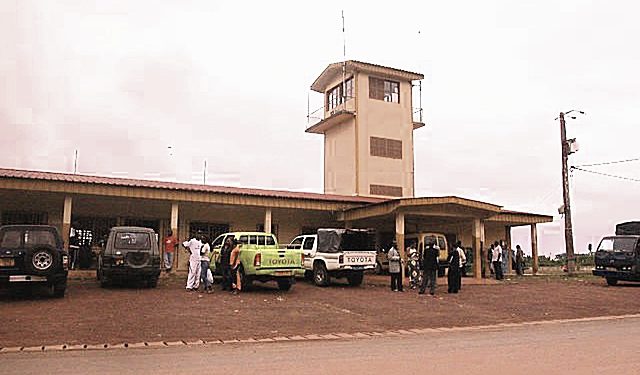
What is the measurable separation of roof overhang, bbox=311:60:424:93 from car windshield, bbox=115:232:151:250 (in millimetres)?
20384

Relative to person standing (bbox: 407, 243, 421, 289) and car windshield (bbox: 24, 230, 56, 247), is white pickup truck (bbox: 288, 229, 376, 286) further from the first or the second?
car windshield (bbox: 24, 230, 56, 247)

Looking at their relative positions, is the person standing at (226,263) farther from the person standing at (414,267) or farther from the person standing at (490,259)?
the person standing at (490,259)

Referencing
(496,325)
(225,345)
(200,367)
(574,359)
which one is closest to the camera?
(200,367)

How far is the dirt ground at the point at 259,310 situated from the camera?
1114 cm

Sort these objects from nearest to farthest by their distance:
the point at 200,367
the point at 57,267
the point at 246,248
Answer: the point at 200,367 → the point at 57,267 → the point at 246,248

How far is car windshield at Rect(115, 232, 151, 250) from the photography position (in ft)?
58.9

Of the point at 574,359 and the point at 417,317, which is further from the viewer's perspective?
the point at 417,317

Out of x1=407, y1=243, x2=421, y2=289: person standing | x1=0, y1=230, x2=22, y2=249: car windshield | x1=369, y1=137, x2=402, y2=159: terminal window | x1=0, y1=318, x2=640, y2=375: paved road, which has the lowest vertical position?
x1=0, y1=318, x2=640, y2=375: paved road

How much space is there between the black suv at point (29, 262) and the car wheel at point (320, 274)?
820 centimetres

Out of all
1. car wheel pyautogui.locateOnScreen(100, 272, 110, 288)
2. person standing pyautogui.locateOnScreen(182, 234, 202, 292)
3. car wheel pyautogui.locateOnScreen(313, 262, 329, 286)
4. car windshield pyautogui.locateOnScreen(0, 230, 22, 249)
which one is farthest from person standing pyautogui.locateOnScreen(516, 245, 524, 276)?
car windshield pyautogui.locateOnScreen(0, 230, 22, 249)

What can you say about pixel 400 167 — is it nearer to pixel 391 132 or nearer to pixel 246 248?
pixel 391 132

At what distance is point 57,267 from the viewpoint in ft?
48.8

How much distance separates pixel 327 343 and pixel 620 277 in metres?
18.3

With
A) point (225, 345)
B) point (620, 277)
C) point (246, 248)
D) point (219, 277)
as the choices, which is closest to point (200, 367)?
point (225, 345)
